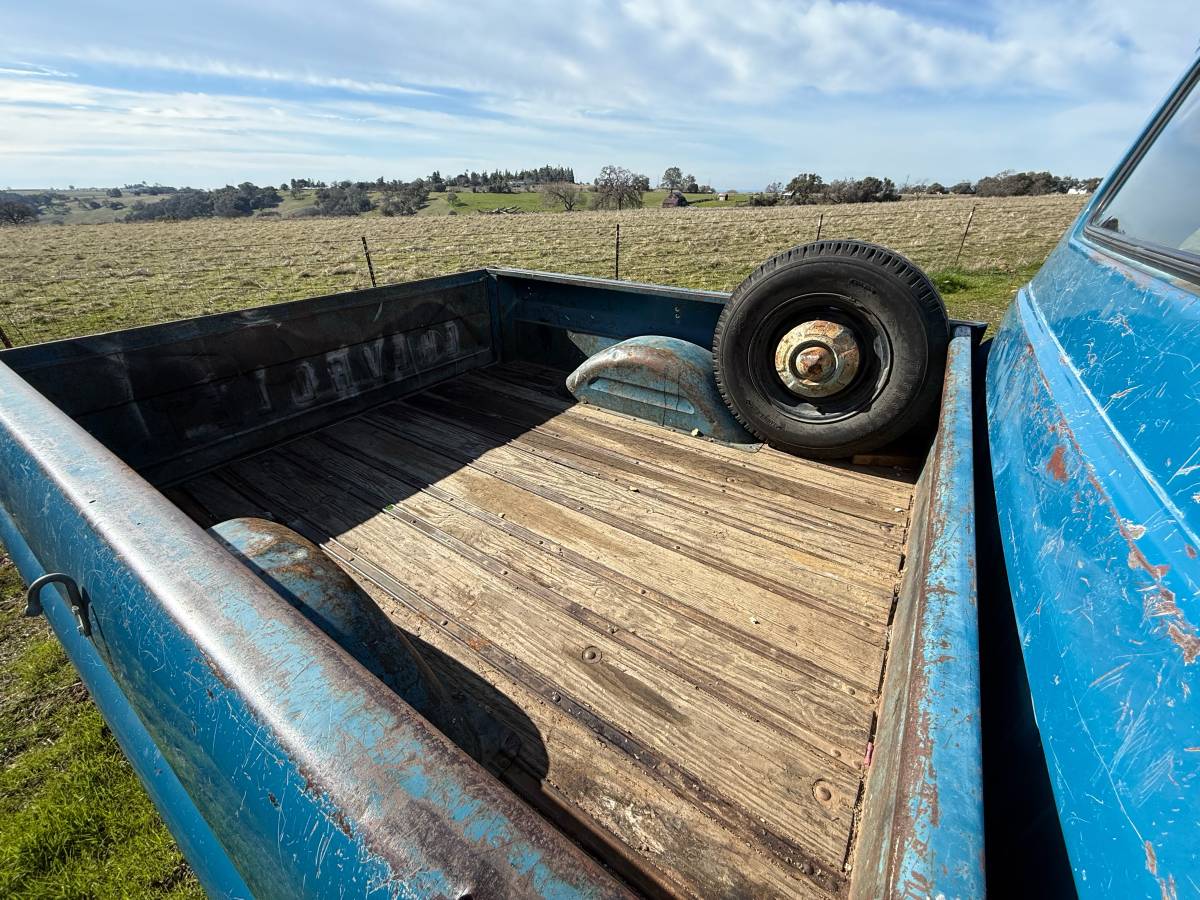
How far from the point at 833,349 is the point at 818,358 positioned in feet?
0.25

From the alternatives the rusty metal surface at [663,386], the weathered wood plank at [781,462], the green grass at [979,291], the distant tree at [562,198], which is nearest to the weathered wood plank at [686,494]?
the weathered wood plank at [781,462]

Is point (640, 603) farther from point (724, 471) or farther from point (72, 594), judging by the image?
point (72, 594)

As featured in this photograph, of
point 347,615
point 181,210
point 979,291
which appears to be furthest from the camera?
point 181,210

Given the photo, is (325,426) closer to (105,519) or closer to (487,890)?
(105,519)

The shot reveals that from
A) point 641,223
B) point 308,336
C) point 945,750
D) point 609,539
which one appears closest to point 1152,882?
point 945,750

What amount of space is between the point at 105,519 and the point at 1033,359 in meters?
2.07

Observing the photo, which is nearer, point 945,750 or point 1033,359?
point 945,750

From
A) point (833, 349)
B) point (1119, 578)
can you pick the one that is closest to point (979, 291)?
point (833, 349)

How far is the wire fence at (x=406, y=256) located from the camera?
11.6m

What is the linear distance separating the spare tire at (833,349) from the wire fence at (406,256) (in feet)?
24.2

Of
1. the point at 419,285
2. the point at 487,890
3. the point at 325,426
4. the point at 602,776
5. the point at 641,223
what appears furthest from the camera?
the point at 641,223

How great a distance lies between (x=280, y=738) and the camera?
561 millimetres

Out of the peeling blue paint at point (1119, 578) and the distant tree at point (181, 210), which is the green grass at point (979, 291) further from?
the distant tree at point (181, 210)

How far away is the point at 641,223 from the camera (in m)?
28.7
